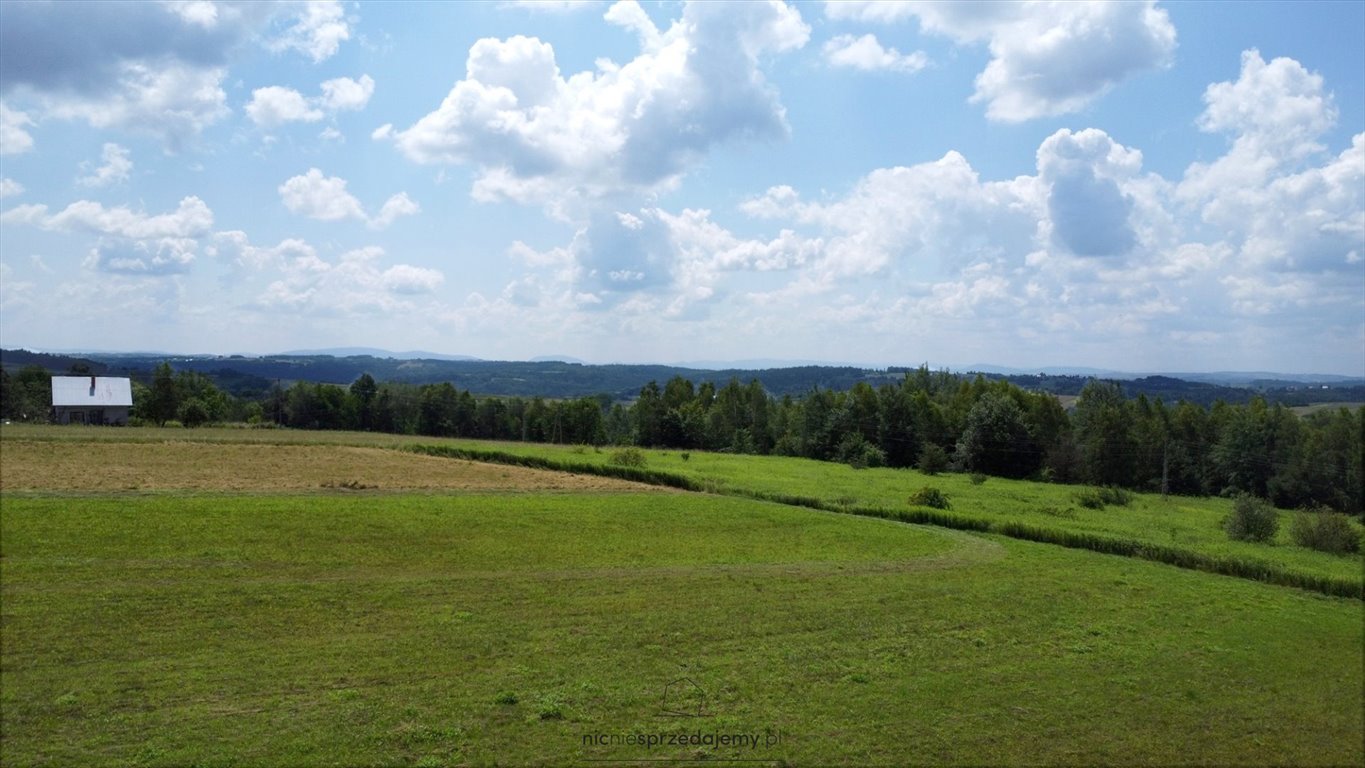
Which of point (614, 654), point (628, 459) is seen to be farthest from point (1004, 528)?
point (628, 459)

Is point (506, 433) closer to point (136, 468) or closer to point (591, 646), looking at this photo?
point (136, 468)

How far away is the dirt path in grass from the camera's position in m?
37.9

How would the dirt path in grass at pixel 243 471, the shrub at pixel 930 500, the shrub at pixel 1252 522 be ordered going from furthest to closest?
the shrub at pixel 930 500 < the dirt path in grass at pixel 243 471 < the shrub at pixel 1252 522

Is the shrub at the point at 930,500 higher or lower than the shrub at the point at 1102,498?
higher

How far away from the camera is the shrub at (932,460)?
245 feet

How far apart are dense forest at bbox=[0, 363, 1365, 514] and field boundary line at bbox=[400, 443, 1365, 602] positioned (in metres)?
3.17

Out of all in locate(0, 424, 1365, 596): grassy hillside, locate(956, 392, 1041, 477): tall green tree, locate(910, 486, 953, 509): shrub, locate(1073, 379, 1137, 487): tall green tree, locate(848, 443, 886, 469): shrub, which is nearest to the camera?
locate(0, 424, 1365, 596): grassy hillside

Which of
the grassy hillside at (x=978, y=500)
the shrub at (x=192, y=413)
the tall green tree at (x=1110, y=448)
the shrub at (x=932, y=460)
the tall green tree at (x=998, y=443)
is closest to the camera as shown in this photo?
the grassy hillside at (x=978, y=500)

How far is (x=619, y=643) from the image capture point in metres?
16.8

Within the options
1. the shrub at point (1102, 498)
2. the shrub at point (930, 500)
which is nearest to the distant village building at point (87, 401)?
the shrub at point (930, 500)

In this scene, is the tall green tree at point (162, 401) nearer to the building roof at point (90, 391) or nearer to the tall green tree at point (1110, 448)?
the building roof at point (90, 391)

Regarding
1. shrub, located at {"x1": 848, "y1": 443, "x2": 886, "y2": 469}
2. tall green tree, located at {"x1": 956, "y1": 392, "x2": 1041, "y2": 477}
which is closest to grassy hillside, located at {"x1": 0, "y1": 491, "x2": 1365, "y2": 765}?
tall green tree, located at {"x1": 956, "y1": 392, "x2": 1041, "y2": 477}

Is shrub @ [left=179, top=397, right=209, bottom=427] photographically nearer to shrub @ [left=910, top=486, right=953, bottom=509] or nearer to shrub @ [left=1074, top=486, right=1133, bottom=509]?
shrub @ [left=910, top=486, right=953, bottom=509]

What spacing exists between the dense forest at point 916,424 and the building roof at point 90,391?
2.08m
